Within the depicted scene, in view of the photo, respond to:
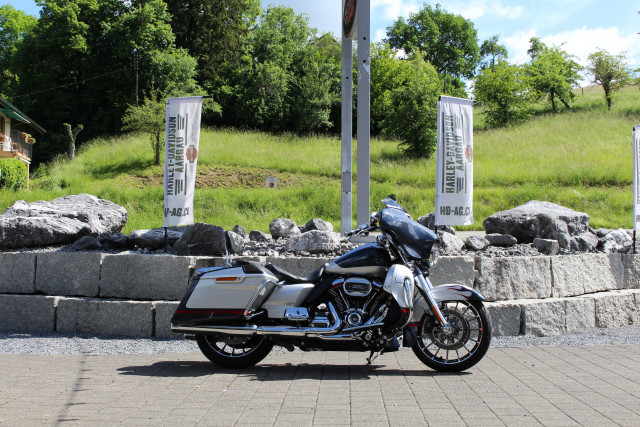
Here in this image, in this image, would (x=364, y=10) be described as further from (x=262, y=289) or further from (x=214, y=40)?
(x=214, y=40)

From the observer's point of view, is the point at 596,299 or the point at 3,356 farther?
the point at 596,299

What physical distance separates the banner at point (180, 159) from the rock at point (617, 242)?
6787 mm

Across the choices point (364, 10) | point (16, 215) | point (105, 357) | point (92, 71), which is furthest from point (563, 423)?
point (92, 71)

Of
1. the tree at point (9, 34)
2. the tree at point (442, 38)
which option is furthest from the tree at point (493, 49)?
the tree at point (9, 34)

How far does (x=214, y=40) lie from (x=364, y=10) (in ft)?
164

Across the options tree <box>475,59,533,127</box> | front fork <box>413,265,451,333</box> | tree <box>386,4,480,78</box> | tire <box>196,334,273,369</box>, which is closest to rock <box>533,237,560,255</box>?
front fork <box>413,265,451,333</box>

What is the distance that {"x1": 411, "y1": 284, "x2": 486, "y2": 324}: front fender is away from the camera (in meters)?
5.39

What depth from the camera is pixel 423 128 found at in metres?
33.5

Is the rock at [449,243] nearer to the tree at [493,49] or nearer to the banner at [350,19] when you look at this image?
the banner at [350,19]

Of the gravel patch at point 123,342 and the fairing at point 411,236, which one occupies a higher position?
the fairing at point 411,236

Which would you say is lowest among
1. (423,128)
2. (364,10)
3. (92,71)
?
(364,10)

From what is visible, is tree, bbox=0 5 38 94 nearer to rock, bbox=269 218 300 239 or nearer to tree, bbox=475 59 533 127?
A: tree, bbox=475 59 533 127

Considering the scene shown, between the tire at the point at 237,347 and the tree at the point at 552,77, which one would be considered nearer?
the tire at the point at 237,347

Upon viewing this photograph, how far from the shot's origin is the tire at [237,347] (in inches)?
215
